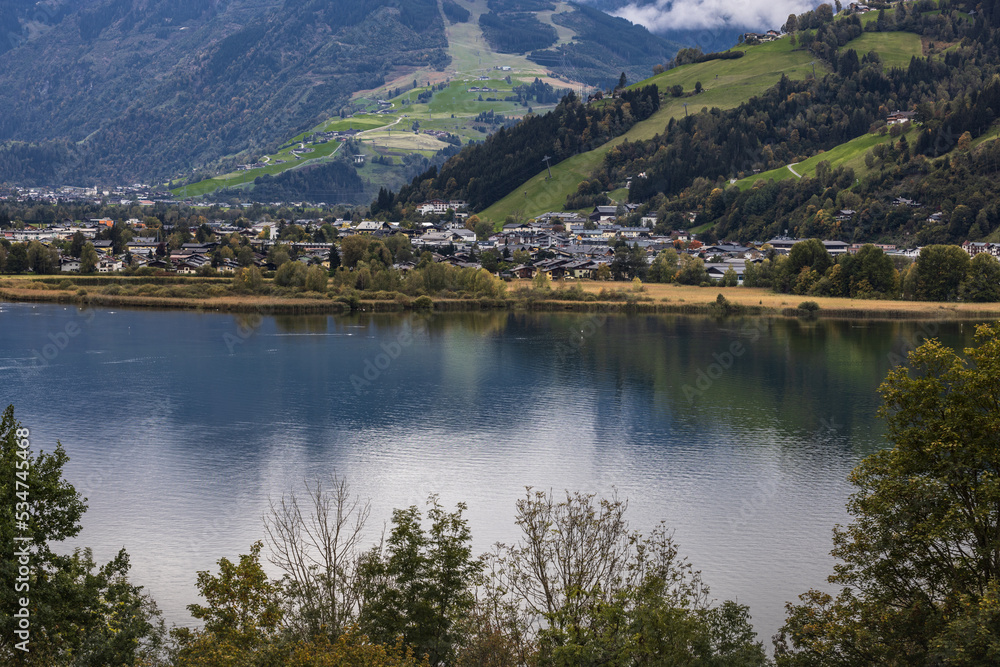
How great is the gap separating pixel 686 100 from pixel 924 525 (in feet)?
464

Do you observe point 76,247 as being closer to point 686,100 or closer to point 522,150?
point 522,150

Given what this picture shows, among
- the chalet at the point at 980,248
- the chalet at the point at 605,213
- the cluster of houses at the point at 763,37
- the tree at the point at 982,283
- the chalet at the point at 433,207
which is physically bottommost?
the tree at the point at 982,283

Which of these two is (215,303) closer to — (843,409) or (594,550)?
(843,409)

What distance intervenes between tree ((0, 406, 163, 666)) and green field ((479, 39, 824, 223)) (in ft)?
387

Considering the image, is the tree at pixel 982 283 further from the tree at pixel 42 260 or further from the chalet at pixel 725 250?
the tree at pixel 42 260

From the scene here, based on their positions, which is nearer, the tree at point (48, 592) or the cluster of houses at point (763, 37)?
the tree at point (48, 592)

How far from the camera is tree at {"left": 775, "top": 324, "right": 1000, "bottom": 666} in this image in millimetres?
13336

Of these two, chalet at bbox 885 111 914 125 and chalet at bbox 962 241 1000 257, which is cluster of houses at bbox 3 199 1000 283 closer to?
chalet at bbox 962 241 1000 257

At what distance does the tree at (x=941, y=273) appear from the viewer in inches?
2911

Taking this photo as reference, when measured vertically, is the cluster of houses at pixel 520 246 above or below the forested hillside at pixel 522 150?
below

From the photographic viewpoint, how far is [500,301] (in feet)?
248

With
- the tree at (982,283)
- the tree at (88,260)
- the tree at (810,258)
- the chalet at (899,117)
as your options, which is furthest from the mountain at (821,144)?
the tree at (88,260)

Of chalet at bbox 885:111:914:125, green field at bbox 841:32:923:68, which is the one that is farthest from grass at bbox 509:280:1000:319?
green field at bbox 841:32:923:68

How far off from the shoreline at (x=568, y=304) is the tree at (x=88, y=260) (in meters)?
8.78
